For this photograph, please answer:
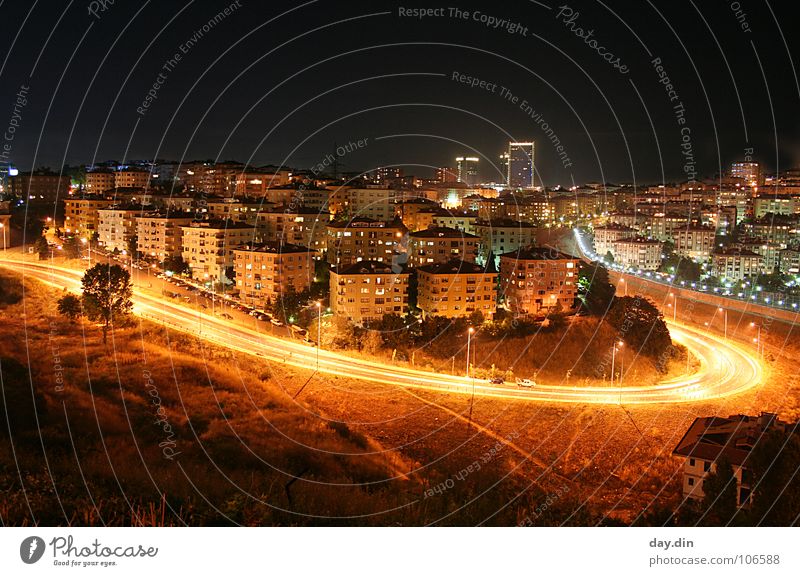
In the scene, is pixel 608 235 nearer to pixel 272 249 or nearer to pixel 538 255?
pixel 538 255

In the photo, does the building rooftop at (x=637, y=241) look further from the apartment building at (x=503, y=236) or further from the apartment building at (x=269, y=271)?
the apartment building at (x=269, y=271)

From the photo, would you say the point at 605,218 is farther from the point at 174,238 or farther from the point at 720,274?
the point at 174,238

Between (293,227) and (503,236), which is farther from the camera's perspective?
(503,236)

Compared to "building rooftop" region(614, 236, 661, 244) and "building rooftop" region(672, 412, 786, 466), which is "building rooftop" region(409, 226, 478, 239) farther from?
"building rooftop" region(614, 236, 661, 244)

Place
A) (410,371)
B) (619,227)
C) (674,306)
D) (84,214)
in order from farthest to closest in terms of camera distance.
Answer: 1. (619,227)
2. (84,214)
3. (674,306)
4. (410,371)

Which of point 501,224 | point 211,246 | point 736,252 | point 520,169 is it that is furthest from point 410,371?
point 520,169

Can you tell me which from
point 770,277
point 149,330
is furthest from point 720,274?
point 149,330

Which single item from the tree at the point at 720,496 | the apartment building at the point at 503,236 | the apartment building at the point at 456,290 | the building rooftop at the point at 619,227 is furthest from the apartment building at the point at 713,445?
the building rooftop at the point at 619,227

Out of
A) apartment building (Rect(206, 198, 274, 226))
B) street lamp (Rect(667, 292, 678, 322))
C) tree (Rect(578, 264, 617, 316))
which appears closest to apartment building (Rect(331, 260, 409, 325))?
tree (Rect(578, 264, 617, 316))
